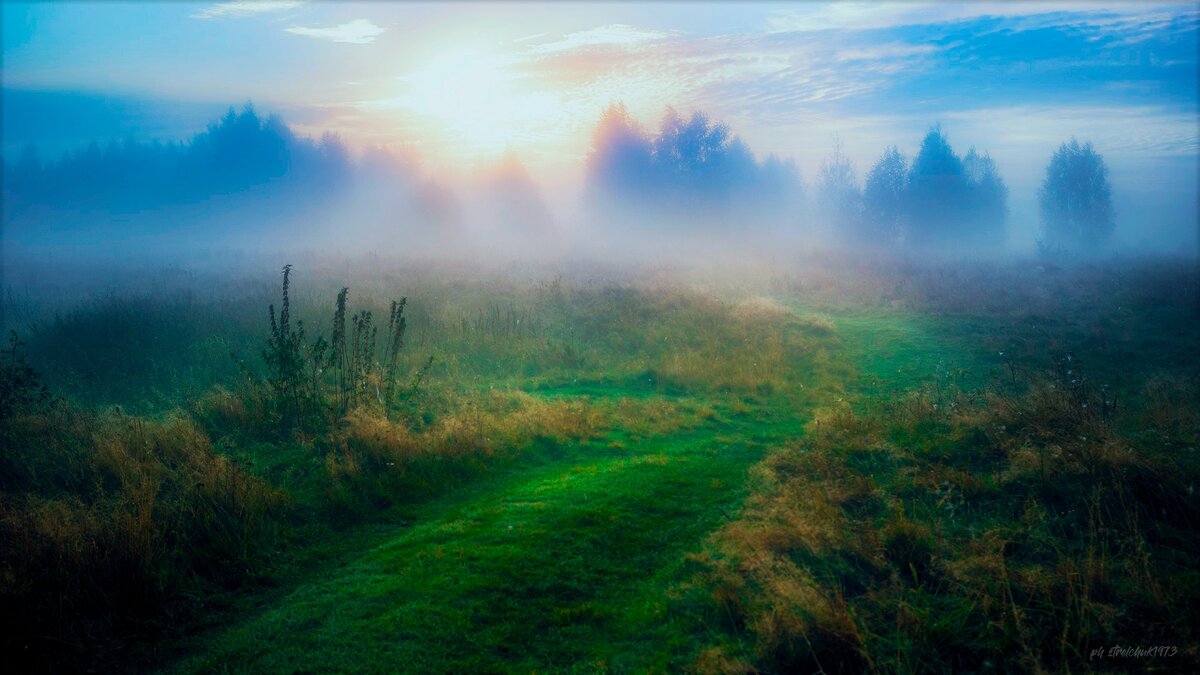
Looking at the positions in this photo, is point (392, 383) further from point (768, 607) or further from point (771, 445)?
point (768, 607)

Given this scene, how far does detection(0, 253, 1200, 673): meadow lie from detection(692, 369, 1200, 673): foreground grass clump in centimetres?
3

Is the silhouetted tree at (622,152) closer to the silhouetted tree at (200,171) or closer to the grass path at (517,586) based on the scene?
the silhouetted tree at (200,171)

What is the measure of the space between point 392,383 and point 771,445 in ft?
21.3

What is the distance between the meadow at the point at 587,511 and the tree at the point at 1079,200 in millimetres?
60050

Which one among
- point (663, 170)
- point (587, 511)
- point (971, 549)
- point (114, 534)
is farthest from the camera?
point (663, 170)

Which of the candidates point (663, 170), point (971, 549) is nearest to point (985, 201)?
point (663, 170)

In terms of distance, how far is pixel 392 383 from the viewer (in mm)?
10555

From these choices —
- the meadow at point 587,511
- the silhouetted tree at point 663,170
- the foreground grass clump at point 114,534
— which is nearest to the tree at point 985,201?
the silhouetted tree at point 663,170

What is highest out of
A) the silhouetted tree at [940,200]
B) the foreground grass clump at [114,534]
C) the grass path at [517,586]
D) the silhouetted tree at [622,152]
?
the silhouetted tree at [622,152]

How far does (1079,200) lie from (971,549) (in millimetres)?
75248

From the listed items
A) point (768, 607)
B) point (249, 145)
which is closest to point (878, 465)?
point (768, 607)

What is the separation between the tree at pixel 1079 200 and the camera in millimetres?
61781

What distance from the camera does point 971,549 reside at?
205 inches

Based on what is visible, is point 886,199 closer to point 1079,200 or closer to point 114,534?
point 1079,200
